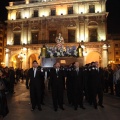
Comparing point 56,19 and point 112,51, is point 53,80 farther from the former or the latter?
point 112,51

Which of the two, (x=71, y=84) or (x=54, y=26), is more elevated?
(x=54, y=26)

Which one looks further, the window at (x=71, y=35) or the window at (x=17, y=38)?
the window at (x=17, y=38)

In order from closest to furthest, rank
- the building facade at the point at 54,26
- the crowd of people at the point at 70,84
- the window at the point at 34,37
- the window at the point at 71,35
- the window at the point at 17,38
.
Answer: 1. the crowd of people at the point at 70,84
2. the building facade at the point at 54,26
3. the window at the point at 71,35
4. the window at the point at 34,37
5. the window at the point at 17,38

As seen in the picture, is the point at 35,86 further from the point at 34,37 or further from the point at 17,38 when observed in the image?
Result: the point at 17,38

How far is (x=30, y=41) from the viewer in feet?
125

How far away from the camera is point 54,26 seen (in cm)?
3741

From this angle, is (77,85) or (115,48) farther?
(115,48)

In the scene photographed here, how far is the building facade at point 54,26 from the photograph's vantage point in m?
35.6

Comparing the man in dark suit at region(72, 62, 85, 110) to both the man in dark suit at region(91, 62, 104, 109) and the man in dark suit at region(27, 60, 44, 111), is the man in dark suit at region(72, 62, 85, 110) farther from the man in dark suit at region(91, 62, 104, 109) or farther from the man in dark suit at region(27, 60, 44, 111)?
the man in dark suit at region(27, 60, 44, 111)

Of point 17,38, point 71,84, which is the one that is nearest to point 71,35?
point 17,38

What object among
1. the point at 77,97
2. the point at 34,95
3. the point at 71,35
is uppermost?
the point at 71,35

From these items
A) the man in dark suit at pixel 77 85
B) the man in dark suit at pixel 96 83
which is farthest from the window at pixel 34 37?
the man in dark suit at pixel 77 85

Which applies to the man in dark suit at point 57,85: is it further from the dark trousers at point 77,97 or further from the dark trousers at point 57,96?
the dark trousers at point 77,97

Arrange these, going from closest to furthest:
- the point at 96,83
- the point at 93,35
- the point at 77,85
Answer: the point at 77,85, the point at 96,83, the point at 93,35
